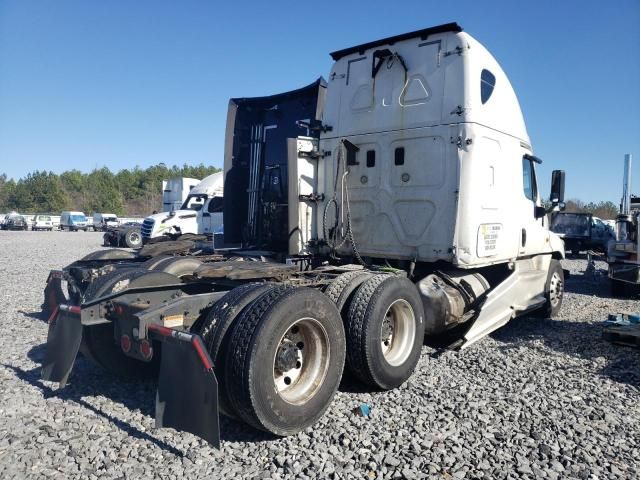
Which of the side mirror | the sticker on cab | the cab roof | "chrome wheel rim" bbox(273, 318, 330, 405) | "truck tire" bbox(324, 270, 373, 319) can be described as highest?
the cab roof

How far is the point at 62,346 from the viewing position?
3984 mm

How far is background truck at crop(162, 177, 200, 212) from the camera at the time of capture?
953 inches

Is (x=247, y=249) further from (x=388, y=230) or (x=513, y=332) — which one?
(x=513, y=332)

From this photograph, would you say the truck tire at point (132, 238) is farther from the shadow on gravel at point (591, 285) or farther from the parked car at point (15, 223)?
the parked car at point (15, 223)

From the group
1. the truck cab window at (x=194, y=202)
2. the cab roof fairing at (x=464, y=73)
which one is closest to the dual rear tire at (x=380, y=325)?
the cab roof fairing at (x=464, y=73)

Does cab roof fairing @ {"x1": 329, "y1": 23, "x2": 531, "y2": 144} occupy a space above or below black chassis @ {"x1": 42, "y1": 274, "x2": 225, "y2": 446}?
above

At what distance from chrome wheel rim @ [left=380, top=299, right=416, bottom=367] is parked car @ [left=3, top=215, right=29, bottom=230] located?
52.1 meters

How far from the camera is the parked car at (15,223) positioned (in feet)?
154

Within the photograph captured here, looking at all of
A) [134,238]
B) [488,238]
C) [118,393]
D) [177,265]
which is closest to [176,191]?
[134,238]

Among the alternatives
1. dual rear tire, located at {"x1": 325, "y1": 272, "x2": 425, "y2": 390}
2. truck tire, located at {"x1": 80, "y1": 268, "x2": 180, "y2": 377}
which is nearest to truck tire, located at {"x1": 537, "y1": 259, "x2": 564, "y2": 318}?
dual rear tire, located at {"x1": 325, "y1": 272, "x2": 425, "y2": 390}

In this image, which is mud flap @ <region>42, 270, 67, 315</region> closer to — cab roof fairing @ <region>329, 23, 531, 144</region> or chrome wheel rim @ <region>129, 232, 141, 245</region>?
cab roof fairing @ <region>329, 23, 531, 144</region>

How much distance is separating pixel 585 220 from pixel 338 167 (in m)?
18.3

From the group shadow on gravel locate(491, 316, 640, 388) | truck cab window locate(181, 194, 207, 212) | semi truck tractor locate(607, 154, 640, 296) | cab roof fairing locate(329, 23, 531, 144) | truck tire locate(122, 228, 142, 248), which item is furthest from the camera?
truck tire locate(122, 228, 142, 248)

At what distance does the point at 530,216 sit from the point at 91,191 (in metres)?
89.6
